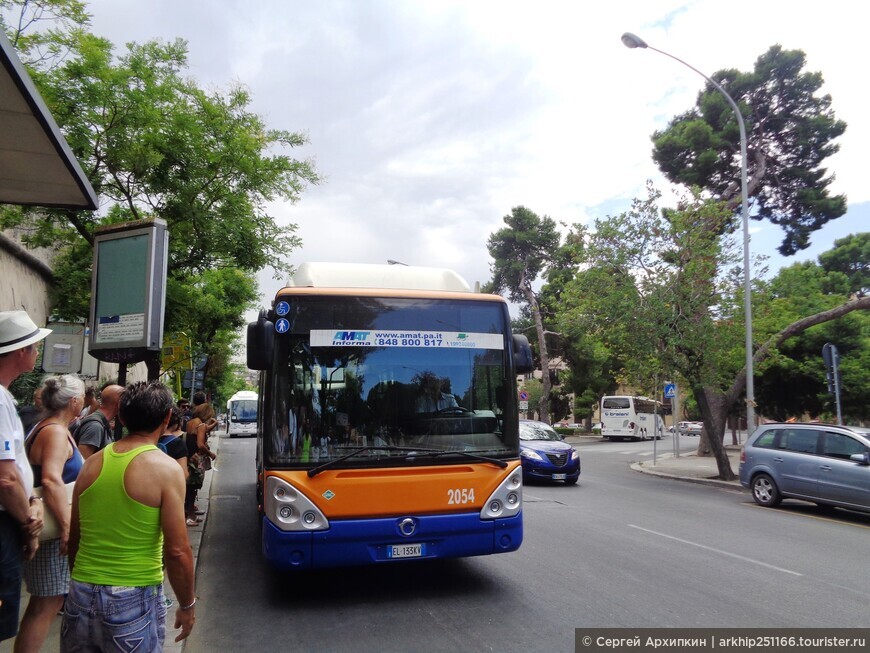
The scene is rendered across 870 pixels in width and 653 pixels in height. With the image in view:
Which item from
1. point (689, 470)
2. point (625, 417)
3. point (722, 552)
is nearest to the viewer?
point (722, 552)

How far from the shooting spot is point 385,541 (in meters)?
5.57

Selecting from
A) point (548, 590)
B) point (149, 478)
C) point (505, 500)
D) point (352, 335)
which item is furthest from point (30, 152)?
point (548, 590)

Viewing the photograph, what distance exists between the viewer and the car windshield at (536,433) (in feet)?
55.6

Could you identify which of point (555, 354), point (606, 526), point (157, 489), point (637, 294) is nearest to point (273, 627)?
point (157, 489)

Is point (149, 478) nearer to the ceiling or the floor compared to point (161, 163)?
nearer to the floor

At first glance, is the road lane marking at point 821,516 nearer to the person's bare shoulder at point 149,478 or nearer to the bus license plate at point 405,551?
the bus license plate at point 405,551

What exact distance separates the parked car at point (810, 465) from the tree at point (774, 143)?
656 inches

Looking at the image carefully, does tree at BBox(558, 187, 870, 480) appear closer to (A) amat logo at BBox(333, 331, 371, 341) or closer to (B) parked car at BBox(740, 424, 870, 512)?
(B) parked car at BBox(740, 424, 870, 512)

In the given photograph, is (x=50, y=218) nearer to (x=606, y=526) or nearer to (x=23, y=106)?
(x=23, y=106)

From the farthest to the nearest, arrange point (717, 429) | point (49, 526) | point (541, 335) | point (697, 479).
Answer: point (541, 335) → point (717, 429) → point (697, 479) → point (49, 526)

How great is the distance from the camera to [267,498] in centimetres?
548

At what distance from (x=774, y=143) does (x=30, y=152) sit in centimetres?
2941

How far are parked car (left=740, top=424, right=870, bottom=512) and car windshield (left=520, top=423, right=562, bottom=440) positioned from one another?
4944mm

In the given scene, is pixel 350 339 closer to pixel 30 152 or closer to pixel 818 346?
pixel 30 152
